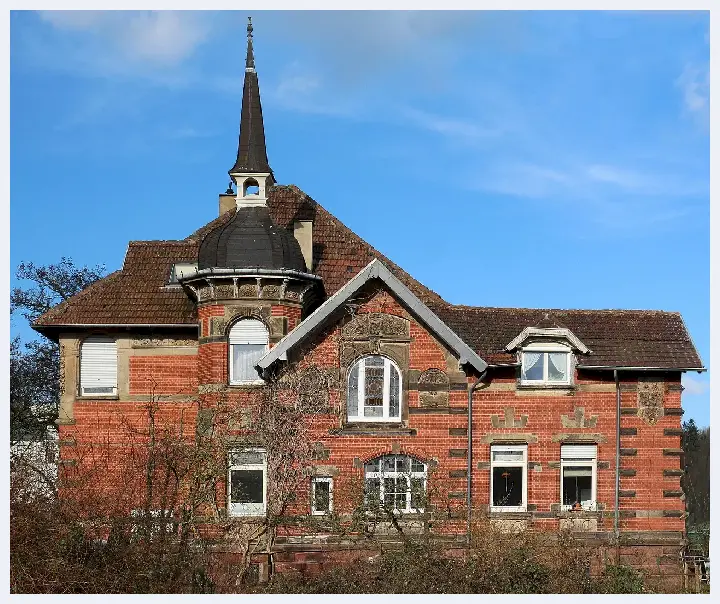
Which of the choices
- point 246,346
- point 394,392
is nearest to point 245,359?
point 246,346

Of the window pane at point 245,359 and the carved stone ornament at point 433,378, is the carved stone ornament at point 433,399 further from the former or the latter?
the window pane at point 245,359

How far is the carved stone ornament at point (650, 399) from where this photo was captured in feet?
92.3

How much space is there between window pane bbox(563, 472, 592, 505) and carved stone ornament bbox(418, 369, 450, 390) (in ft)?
11.4

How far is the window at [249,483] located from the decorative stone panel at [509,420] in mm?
5052

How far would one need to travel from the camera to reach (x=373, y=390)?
27.4 m

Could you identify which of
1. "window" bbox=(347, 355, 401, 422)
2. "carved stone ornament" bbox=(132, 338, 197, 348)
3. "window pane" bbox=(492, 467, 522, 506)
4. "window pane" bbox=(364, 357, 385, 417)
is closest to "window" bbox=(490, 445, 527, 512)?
"window pane" bbox=(492, 467, 522, 506)

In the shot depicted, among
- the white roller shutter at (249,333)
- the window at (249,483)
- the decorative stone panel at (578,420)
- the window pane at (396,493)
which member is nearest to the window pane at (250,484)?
the window at (249,483)

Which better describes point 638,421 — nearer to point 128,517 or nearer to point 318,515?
point 318,515

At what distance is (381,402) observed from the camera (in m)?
27.5

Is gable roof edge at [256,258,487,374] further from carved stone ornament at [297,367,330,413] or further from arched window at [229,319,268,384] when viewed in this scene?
arched window at [229,319,268,384]

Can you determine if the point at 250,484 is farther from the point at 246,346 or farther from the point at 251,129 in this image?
the point at 251,129
